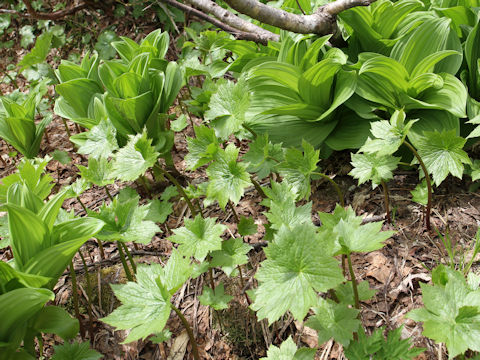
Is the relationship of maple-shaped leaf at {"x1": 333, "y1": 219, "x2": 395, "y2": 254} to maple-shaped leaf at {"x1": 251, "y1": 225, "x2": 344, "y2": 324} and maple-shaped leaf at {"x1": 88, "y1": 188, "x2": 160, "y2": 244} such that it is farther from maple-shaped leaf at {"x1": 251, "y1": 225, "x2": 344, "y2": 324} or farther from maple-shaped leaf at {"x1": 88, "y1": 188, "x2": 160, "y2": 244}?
maple-shaped leaf at {"x1": 88, "y1": 188, "x2": 160, "y2": 244}

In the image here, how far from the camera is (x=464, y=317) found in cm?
113

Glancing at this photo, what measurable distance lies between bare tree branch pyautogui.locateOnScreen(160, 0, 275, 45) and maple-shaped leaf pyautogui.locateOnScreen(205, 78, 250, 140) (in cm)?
63

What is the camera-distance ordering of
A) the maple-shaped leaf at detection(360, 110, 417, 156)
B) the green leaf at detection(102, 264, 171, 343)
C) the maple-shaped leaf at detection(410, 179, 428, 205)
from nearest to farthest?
the green leaf at detection(102, 264, 171, 343), the maple-shaped leaf at detection(360, 110, 417, 156), the maple-shaped leaf at detection(410, 179, 428, 205)

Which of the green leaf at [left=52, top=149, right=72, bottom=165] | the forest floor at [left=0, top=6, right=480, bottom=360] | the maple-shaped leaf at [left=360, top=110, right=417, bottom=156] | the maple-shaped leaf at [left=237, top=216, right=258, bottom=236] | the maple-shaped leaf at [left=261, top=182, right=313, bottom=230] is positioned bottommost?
the forest floor at [left=0, top=6, right=480, bottom=360]

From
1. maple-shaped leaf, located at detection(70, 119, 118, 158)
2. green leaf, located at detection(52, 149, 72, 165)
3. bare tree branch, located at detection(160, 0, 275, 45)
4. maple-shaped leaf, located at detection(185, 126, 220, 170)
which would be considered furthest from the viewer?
green leaf, located at detection(52, 149, 72, 165)

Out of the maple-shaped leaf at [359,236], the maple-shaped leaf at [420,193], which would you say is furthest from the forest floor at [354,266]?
the maple-shaped leaf at [359,236]

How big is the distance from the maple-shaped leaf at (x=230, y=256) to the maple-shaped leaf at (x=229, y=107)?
1.79 ft

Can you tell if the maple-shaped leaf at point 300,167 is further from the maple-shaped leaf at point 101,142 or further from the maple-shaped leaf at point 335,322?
the maple-shaped leaf at point 101,142

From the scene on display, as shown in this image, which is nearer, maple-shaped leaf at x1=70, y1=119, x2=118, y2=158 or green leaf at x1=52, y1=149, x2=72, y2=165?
maple-shaped leaf at x1=70, y1=119, x2=118, y2=158

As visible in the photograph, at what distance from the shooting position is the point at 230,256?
1.57 meters

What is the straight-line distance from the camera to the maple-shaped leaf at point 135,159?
163 cm

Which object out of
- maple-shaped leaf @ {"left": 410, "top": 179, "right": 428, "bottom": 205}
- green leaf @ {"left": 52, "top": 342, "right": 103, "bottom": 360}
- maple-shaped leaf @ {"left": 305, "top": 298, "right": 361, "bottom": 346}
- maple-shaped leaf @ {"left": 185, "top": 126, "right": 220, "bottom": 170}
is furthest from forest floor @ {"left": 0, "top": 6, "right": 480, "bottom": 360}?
maple-shaped leaf @ {"left": 185, "top": 126, "right": 220, "bottom": 170}

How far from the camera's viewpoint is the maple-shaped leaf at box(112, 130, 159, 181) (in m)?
1.63

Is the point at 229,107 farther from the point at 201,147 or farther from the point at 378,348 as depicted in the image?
the point at 378,348
